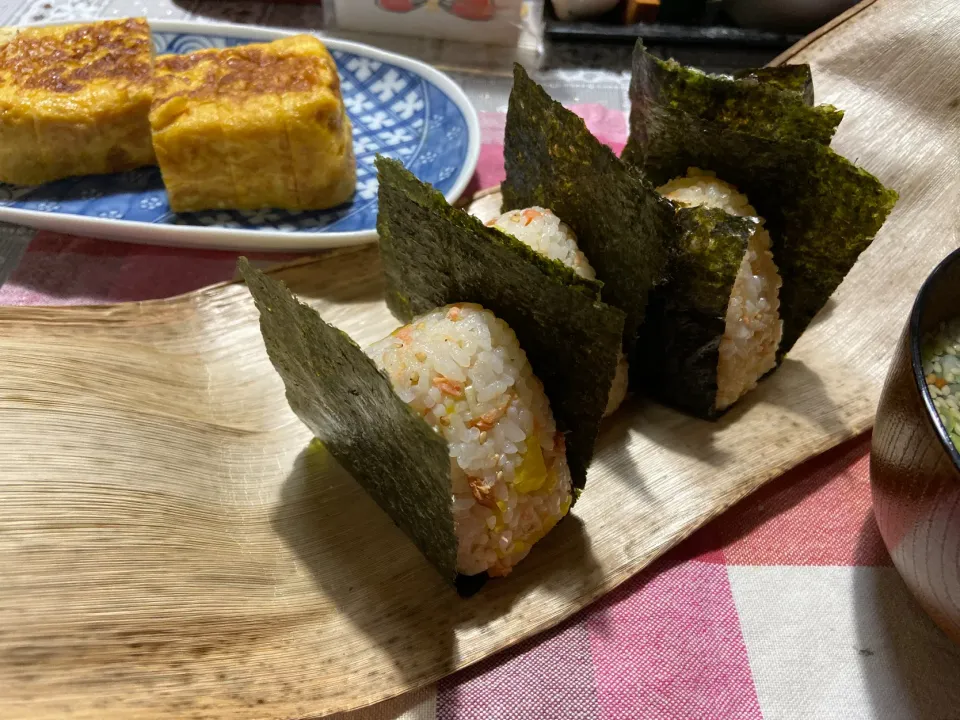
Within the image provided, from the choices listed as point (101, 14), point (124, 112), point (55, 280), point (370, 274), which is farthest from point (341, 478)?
point (101, 14)

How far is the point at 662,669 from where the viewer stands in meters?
1.27

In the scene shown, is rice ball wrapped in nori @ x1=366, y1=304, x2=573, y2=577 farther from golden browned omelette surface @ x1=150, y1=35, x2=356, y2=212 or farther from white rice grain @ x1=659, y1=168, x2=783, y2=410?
golden browned omelette surface @ x1=150, y1=35, x2=356, y2=212

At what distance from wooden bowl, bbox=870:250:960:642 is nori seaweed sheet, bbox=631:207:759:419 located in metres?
0.33

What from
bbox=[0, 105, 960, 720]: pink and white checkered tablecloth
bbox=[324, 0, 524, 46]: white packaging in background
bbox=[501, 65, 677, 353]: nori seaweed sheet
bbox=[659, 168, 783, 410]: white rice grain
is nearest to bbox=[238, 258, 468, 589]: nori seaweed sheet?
bbox=[0, 105, 960, 720]: pink and white checkered tablecloth

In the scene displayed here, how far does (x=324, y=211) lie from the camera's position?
2.11 m

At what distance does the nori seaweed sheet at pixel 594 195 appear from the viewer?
53.6 inches

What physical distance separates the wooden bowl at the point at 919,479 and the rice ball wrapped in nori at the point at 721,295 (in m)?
0.32

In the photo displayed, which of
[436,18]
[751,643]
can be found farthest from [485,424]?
[436,18]

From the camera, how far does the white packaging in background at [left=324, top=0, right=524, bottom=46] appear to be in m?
2.81

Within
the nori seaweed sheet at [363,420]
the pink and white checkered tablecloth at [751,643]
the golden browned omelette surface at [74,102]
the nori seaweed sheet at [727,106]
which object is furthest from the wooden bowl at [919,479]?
the golden browned omelette surface at [74,102]

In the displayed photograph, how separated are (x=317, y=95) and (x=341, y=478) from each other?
109cm

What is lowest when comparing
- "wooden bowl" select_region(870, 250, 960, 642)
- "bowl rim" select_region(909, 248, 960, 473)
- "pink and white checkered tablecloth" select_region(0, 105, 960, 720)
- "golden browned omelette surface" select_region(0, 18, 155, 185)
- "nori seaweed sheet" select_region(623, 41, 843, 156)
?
"pink and white checkered tablecloth" select_region(0, 105, 960, 720)

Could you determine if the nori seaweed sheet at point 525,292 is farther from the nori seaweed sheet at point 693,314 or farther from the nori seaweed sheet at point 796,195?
the nori seaweed sheet at point 796,195

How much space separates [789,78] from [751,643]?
4.03ft
